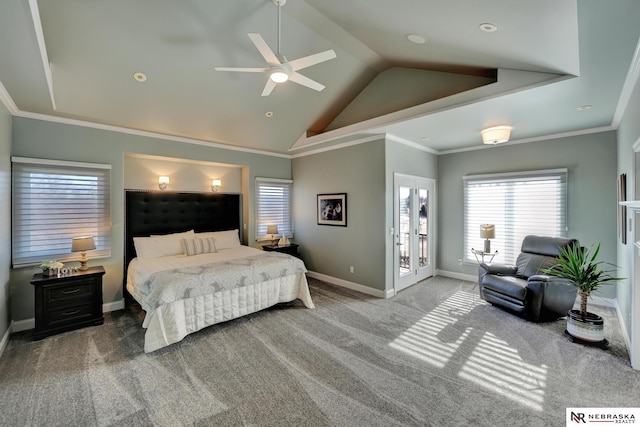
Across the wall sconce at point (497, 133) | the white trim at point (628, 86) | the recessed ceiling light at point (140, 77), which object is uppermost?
the recessed ceiling light at point (140, 77)

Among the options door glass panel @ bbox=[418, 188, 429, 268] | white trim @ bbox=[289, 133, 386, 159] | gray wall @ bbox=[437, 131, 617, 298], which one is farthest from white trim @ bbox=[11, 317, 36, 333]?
gray wall @ bbox=[437, 131, 617, 298]

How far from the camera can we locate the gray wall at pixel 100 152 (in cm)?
344

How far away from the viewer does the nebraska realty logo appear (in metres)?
1.95

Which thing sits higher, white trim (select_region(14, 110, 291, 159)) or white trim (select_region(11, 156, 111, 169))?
white trim (select_region(14, 110, 291, 159))

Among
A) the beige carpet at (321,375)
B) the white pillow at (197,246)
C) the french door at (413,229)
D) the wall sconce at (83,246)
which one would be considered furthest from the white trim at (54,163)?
the french door at (413,229)

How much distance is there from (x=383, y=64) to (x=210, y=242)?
4.06 m

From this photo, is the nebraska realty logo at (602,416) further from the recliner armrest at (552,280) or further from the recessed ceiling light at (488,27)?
the recessed ceiling light at (488,27)

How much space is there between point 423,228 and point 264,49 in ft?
14.5

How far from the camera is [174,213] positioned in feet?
15.9

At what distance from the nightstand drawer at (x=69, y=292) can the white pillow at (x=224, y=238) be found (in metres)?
1.70

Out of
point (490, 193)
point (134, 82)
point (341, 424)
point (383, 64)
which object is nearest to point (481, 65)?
point (383, 64)

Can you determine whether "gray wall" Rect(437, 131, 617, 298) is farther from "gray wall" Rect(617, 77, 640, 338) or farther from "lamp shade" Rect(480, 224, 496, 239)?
A: "lamp shade" Rect(480, 224, 496, 239)

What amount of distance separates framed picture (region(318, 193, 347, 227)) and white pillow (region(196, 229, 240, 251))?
5.58 ft

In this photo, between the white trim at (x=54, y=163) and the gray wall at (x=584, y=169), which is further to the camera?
the gray wall at (x=584, y=169)
